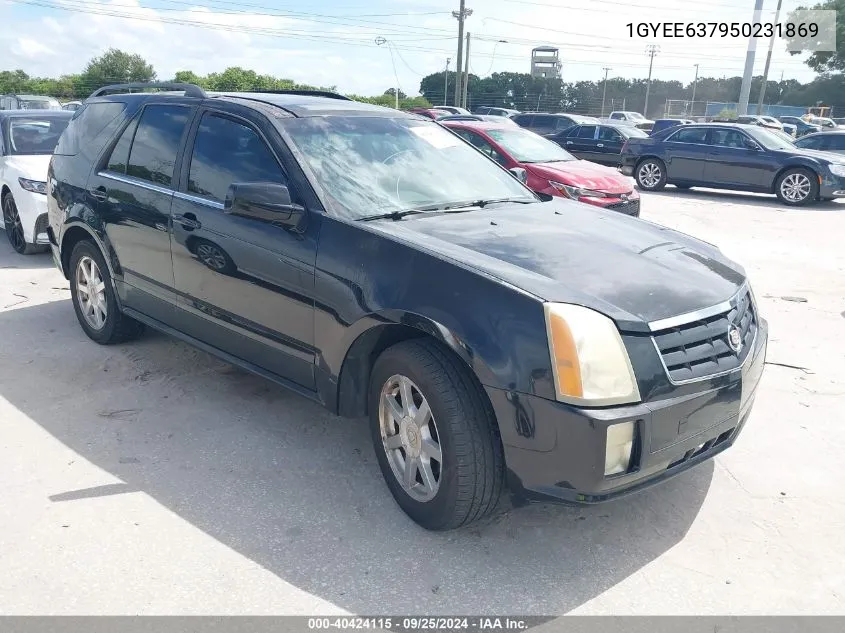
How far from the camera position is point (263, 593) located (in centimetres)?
265

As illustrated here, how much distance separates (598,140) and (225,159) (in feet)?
56.5

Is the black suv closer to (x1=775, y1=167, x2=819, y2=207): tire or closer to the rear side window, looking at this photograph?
the rear side window

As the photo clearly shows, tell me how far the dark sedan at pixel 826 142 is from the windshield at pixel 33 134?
1584 centimetres

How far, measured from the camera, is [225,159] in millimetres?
3938

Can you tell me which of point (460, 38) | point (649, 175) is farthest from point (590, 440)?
point (460, 38)

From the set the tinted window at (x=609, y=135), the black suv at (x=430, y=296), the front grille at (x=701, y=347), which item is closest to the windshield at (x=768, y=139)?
the tinted window at (x=609, y=135)

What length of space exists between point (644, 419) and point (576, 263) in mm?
789

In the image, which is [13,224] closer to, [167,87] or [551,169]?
[167,87]

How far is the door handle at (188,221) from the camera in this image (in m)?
3.96

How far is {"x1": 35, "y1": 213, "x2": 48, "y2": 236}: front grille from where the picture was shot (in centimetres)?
788

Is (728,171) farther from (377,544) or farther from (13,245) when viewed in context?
(377,544)

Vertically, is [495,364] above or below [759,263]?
above

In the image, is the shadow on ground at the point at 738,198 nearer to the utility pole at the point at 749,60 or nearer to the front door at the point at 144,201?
the front door at the point at 144,201

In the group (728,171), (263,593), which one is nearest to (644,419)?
(263,593)
